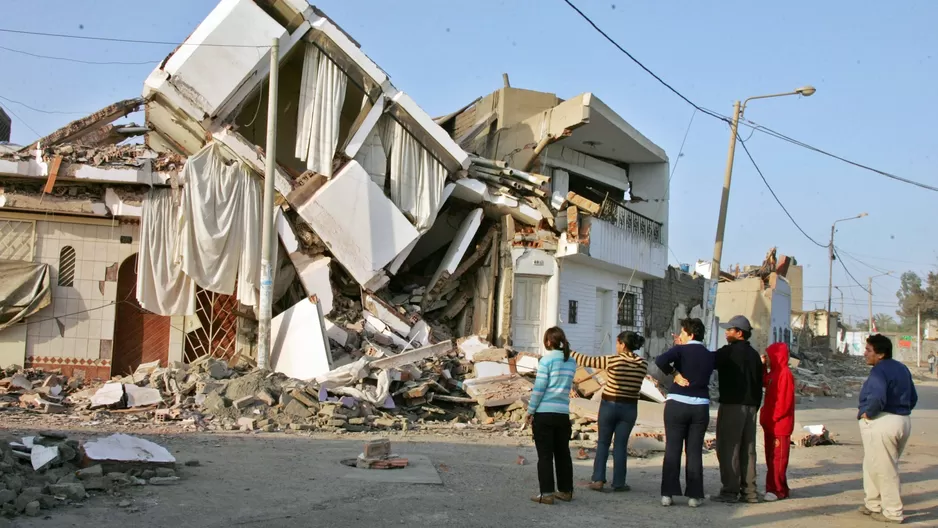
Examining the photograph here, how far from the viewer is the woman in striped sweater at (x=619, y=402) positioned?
7.14m

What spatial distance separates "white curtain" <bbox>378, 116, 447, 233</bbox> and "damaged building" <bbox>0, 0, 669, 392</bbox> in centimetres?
3

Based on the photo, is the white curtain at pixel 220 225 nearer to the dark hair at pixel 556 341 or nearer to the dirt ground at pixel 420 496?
the dirt ground at pixel 420 496

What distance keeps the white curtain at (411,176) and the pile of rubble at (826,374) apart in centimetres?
1367

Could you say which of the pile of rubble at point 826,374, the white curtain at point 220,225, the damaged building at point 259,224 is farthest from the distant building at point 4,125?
the pile of rubble at point 826,374

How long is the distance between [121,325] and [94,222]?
6.77 ft

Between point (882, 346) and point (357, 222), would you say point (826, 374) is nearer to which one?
point (357, 222)

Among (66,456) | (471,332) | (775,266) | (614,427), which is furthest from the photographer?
(775,266)

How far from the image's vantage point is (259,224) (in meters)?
14.9

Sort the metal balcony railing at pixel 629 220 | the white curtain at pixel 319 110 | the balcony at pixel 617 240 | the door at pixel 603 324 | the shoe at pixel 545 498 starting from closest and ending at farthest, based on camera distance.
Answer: the shoe at pixel 545 498, the white curtain at pixel 319 110, the balcony at pixel 617 240, the metal balcony railing at pixel 629 220, the door at pixel 603 324

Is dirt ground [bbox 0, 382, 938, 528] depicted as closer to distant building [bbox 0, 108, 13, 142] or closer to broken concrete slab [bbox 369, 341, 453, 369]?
broken concrete slab [bbox 369, 341, 453, 369]

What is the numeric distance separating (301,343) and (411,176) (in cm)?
436

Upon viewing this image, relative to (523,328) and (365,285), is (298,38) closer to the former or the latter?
(365,285)

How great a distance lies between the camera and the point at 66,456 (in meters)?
6.43

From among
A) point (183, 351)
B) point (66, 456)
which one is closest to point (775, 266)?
point (183, 351)
